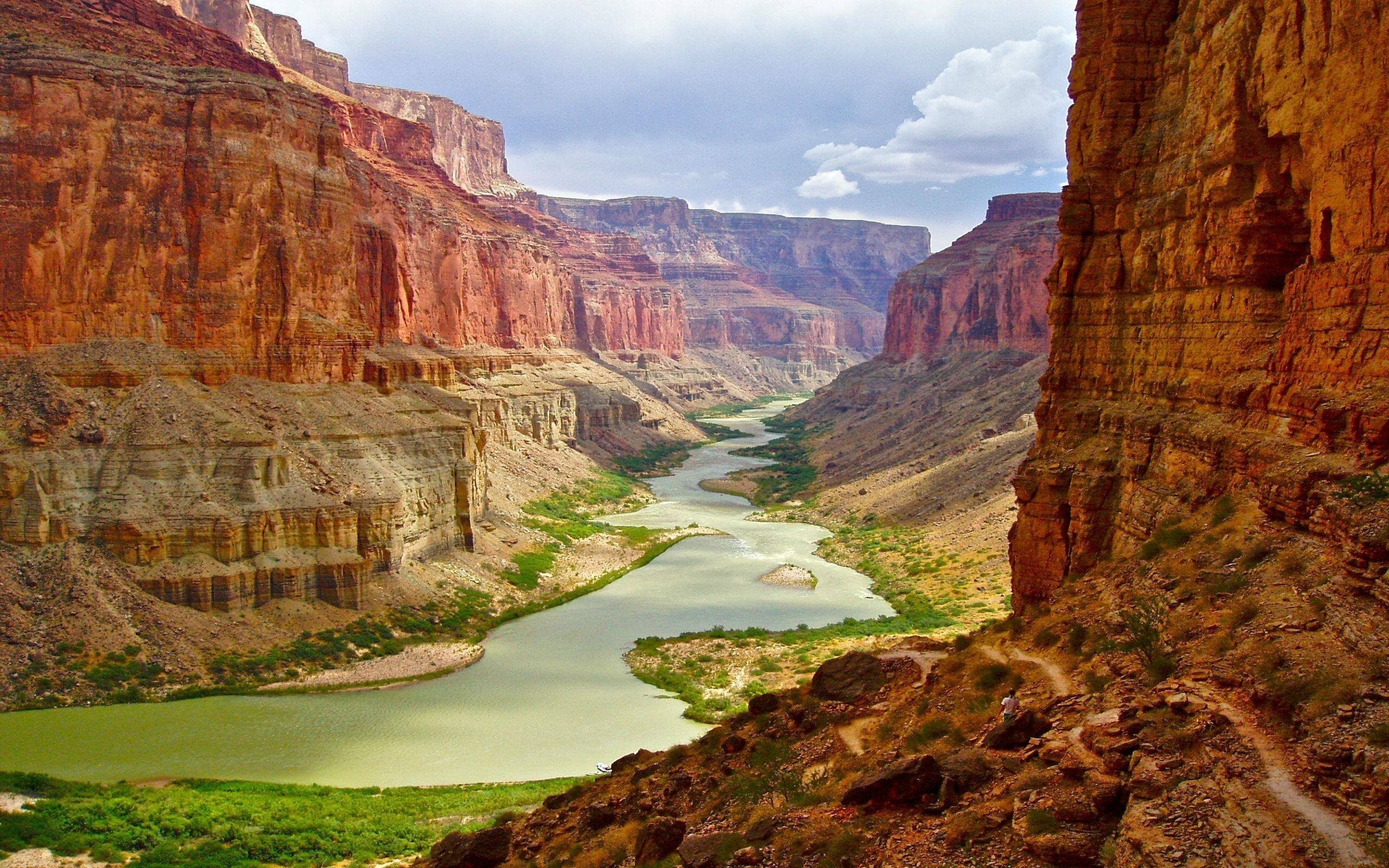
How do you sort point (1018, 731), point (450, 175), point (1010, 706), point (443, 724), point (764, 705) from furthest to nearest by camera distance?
point (450, 175) < point (443, 724) < point (764, 705) < point (1010, 706) < point (1018, 731)

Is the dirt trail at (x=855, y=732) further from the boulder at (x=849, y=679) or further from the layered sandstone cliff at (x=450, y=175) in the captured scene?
the layered sandstone cliff at (x=450, y=175)

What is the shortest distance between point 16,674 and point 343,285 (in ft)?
78.2

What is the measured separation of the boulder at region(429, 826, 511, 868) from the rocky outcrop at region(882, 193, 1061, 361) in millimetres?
88238

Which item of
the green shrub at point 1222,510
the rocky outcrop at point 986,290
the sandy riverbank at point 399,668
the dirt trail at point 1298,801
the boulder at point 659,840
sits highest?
the rocky outcrop at point 986,290

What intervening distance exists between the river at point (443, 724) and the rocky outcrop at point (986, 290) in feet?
210

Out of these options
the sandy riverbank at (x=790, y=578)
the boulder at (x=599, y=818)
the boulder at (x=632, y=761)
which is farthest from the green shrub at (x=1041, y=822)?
the sandy riverbank at (x=790, y=578)

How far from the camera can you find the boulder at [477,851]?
1788 cm

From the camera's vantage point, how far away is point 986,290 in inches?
4636

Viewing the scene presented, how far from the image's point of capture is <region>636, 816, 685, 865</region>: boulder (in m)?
14.5

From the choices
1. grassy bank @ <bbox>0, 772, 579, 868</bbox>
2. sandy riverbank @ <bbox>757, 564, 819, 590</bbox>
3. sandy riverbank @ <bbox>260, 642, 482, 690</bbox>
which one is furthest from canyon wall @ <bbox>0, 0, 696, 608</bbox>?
sandy riverbank @ <bbox>757, 564, 819, 590</bbox>

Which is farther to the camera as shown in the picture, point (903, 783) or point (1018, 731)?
point (1018, 731)

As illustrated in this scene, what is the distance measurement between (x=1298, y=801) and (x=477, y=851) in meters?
13.8

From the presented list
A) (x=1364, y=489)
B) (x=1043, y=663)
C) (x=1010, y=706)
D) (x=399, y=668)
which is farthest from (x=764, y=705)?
(x=399, y=668)

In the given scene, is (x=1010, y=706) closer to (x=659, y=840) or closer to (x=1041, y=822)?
(x=1041, y=822)
